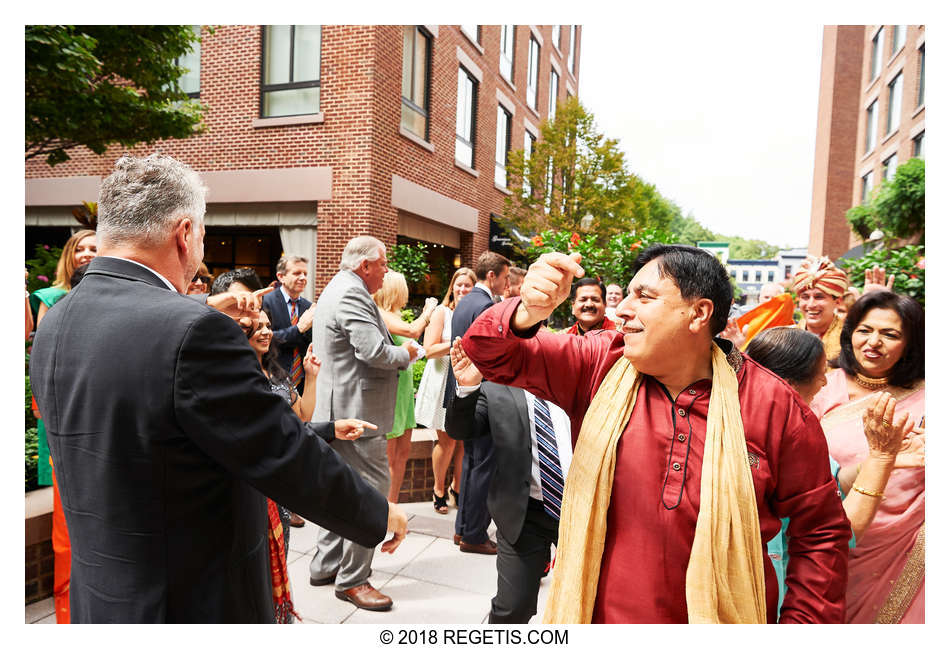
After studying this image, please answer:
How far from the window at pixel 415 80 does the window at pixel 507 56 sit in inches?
141

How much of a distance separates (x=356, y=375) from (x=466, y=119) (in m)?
10.5

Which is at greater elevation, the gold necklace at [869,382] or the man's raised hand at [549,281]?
the man's raised hand at [549,281]

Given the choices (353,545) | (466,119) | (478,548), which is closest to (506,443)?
(353,545)

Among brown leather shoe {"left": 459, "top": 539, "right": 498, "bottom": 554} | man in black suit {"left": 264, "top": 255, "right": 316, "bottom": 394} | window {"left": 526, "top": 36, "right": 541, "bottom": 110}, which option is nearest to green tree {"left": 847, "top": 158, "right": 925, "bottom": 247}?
window {"left": 526, "top": 36, "right": 541, "bottom": 110}

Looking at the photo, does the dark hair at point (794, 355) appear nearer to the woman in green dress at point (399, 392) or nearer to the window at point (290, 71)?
the woman in green dress at point (399, 392)

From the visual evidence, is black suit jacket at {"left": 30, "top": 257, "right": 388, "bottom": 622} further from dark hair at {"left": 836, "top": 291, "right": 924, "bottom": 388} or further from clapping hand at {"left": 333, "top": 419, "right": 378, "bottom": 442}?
dark hair at {"left": 836, "top": 291, "right": 924, "bottom": 388}

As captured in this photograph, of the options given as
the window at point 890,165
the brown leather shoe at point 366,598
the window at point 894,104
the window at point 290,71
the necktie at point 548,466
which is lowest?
the brown leather shoe at point 366,598

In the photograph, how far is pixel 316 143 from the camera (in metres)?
9.06

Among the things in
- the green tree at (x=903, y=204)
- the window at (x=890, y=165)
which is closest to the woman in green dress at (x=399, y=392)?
the green tree at (x=903, y=204)

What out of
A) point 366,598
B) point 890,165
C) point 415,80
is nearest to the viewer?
point 366,598

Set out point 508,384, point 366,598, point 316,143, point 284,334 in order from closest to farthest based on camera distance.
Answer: point 508,384 → point 366,598 → point 284,334 → point 316,143

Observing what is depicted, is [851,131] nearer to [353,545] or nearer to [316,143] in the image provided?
[316,143]

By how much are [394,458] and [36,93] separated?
4660 millimetres

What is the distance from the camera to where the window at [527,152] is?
14.8 metres
